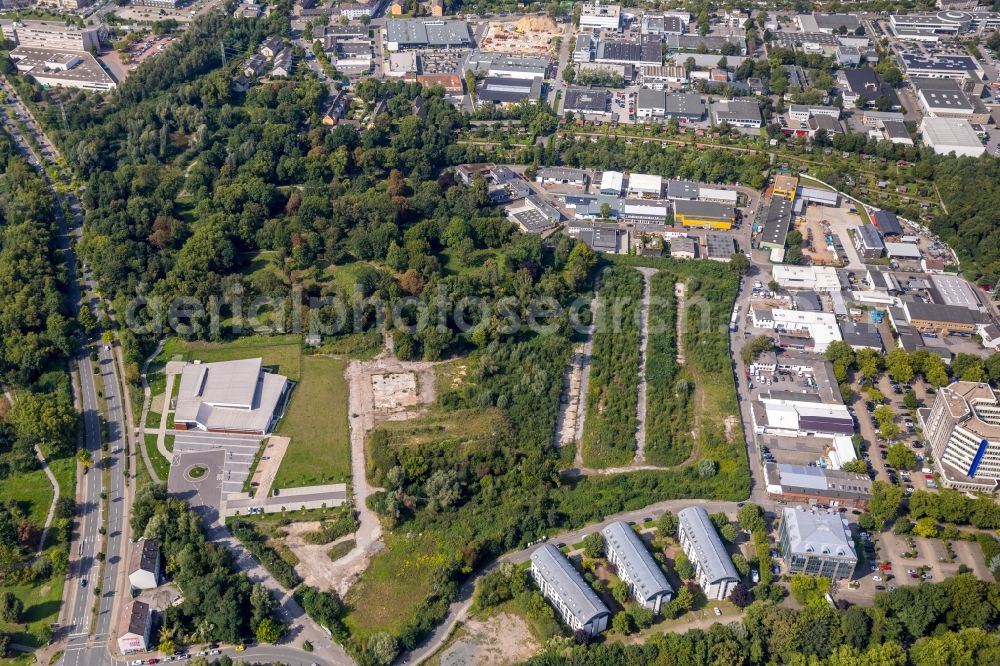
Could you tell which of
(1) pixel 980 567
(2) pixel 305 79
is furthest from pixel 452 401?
(2) pixel 305 79


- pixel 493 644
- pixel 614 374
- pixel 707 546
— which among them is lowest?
pixel 493 644

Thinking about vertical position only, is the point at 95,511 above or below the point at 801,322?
below

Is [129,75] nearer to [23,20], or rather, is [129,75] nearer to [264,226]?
[23,20]

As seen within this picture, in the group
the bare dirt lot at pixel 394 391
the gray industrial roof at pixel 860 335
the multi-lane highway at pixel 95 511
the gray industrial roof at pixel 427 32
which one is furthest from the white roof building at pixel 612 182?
the multi-lane highway at pixel 95 511

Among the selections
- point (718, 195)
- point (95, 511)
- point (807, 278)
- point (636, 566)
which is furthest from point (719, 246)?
point (95, 511)

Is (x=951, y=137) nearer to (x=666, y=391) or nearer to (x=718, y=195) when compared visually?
(x=718, y=195)

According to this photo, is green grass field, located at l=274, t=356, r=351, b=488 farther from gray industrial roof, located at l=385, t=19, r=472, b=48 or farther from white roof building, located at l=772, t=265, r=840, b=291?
gray industrial roof, located at l=385, t=19, r=472, b=48
